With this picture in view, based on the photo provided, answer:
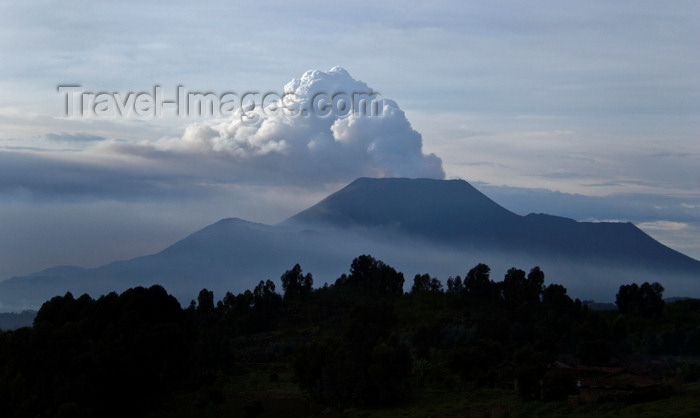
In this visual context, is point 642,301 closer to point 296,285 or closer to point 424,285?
point 424,285

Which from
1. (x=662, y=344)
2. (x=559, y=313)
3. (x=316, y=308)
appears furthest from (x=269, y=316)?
(x=662, y=344)

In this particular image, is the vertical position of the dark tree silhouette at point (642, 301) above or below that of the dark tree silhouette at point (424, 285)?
below

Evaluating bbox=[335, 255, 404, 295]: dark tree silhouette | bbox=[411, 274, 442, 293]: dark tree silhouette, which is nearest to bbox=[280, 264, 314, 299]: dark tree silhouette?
bbox=[335, 255, 404, 295]: dark tree silhouette

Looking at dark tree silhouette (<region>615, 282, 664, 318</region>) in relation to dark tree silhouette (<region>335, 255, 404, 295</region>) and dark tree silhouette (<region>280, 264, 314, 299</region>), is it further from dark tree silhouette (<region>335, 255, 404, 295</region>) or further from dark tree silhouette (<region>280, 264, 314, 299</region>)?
dark tree silhouette (<region>280, 264, 314, 299</region>)

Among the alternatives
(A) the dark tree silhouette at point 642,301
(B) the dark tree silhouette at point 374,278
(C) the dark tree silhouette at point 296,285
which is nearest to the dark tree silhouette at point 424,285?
(B) the dark tree silhouette at point 374,278

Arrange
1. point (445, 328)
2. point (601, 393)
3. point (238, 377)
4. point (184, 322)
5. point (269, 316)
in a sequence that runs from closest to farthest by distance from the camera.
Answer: point (601, 393), point (184, 322), point (238, 377), point (445, 328), point (269, 316)

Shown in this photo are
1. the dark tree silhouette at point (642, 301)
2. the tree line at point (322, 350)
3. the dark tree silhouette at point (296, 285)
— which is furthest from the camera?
the dark tree silhouette at point (296, 285)

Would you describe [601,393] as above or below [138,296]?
below

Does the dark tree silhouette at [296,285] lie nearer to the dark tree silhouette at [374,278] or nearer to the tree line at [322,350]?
the dark tree silhouette at [374,278]

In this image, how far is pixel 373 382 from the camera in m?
42.4

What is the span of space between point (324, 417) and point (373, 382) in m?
3.46

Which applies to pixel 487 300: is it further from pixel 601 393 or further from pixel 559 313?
pixel 601 393

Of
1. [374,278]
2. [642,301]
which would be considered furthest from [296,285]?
[642,301]

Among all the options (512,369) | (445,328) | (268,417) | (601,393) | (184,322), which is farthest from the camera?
(445,328)
